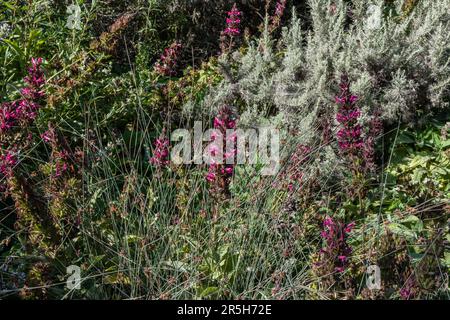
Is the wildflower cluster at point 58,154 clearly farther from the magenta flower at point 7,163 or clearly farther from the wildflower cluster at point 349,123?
the wildflower cluster at point 349,123

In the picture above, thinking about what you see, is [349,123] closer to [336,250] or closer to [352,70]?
[336,250]

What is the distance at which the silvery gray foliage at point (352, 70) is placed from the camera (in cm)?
416

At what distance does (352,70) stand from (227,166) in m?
1.54

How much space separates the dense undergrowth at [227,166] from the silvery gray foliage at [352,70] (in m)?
0.01

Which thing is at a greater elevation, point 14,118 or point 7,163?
point 14,118

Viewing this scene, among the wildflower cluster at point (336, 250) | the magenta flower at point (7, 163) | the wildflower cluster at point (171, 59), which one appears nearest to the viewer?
the wildflower cluster at point (336, 250)

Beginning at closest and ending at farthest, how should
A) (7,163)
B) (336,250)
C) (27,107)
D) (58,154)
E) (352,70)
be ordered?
(336,250), (7,163), (58,154), (27,107), (352,70)

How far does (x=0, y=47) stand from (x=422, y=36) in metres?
2.73

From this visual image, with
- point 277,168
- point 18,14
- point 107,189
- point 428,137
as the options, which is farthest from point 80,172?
point 428,137

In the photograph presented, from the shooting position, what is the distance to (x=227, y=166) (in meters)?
3.19

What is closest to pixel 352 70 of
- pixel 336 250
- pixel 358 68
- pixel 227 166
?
pixel 358 68

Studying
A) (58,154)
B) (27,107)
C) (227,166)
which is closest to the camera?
(58,154)

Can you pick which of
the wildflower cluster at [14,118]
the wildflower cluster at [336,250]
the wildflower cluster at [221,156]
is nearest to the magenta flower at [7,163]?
the wildflower cluster at [14,118]

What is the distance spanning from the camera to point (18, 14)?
14.5ft
